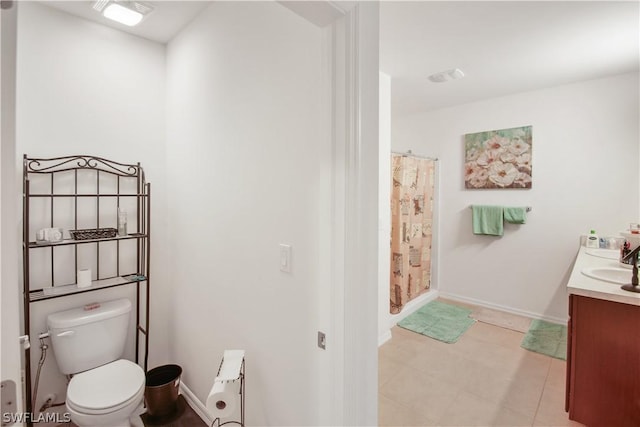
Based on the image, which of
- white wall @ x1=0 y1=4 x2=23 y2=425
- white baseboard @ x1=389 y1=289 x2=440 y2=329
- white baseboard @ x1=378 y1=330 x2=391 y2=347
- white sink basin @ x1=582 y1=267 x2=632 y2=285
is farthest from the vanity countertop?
white wall @ x1=0 y1=4 x2=23 y2=425

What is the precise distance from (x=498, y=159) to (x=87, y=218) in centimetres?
398

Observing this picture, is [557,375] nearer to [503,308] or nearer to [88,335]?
[503,308]

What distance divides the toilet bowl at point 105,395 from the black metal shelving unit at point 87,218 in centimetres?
34

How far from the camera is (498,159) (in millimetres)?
3572

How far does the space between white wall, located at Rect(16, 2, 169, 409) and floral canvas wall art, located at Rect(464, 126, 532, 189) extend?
3402 millimetres

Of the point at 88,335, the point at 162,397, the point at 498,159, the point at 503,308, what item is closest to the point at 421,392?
the point at 162,397

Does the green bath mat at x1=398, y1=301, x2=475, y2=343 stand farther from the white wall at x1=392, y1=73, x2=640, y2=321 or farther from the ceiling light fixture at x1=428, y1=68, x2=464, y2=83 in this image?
the ceiling light fixture at x1=428, y1=68, x2=464, y2=83

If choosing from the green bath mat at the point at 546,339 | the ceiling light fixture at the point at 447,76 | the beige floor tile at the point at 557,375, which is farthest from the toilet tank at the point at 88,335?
the green bath mat at the point at 546,339

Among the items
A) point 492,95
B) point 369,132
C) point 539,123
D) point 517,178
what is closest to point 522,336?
point 517,178

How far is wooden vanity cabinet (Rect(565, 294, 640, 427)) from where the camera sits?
5.53 ft

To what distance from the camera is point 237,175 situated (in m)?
1.58

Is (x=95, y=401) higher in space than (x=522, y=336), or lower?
higher

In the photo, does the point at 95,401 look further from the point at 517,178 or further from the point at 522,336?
the point at 517,178

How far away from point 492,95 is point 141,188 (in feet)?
12.0
